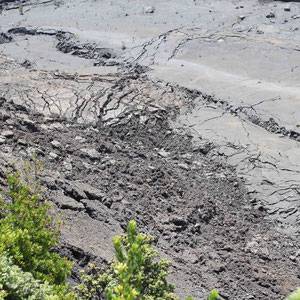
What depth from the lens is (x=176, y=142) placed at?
10047 millimetres

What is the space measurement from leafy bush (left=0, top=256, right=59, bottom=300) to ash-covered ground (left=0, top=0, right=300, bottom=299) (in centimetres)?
216

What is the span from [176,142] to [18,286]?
7.26 m

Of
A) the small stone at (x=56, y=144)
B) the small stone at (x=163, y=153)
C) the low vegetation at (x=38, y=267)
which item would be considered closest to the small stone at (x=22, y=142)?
the small stone at (x=56, y=144)

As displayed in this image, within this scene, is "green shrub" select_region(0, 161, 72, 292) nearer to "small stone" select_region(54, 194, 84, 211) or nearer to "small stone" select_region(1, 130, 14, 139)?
"small stone" select_region(54, 194, 84, 211)

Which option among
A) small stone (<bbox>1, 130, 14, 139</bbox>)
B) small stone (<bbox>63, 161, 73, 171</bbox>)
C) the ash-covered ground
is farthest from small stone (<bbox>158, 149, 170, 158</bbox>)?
small stone (<bbox>1, 130, 14, 139</bbox>)

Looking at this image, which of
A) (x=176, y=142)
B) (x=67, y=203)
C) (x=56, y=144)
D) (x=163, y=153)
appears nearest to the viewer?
(x=67, y=203)

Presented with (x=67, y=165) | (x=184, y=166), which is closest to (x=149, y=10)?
(x=184, y=166)

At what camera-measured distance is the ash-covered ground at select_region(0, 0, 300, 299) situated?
6574mm

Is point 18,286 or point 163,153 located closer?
point 18,286

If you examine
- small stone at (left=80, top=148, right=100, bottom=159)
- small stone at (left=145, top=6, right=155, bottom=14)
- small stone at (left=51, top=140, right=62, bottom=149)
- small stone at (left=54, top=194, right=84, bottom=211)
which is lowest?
small stone at (left=145, top=6, right=155, bottom=14)

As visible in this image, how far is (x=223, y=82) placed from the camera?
12.8 m

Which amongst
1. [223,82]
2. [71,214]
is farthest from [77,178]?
[223,82]

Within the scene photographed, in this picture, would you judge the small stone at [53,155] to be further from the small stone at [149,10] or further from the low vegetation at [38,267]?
the small stone at [149,10]

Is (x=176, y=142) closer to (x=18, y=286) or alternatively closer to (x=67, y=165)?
(x=67, y=165)
